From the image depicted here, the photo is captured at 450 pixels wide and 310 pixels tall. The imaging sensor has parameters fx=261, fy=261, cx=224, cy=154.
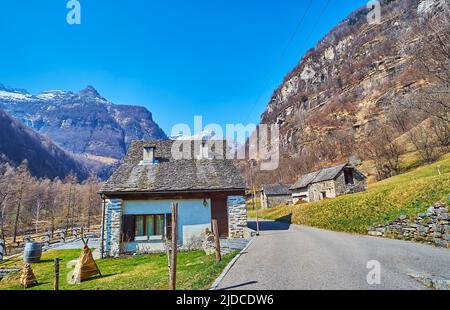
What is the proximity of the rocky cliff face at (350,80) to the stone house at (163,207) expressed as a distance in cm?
5868

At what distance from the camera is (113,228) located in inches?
695

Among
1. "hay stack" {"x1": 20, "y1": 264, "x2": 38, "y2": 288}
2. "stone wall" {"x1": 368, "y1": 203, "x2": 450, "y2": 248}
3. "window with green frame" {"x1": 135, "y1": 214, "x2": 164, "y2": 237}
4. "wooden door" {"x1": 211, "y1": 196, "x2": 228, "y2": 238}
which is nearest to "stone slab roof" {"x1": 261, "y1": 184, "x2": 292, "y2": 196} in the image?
"wooden door" {"x1": 211, "y1": 196, "x2": 228, "y2": 238}

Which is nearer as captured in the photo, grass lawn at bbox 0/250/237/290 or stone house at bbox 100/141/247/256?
grass lawn at bbox 0/250/237/290

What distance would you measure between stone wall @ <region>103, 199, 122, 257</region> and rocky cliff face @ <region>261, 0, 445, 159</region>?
64.1m

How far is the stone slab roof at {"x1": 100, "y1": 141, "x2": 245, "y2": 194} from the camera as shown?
61.1ft

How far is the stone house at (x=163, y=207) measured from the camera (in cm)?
1775

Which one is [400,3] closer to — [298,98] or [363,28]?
[363,28]

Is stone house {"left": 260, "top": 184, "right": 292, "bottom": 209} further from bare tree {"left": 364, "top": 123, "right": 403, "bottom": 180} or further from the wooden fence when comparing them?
the wooden fence

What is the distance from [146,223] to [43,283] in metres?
6.57

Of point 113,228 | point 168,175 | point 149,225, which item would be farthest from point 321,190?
point 113,228

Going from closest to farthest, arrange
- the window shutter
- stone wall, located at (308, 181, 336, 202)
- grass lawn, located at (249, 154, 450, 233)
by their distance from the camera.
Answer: grass lawn, located at (249, 154, 450, 233), the window shutter, stone wall, located at (308, 181, 336, 202)

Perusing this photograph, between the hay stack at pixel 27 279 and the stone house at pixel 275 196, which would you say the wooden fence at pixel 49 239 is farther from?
the stone house at pixel 275 196

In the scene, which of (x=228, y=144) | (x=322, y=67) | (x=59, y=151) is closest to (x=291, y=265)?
(x=228, y=144)

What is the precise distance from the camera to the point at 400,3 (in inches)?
4990
